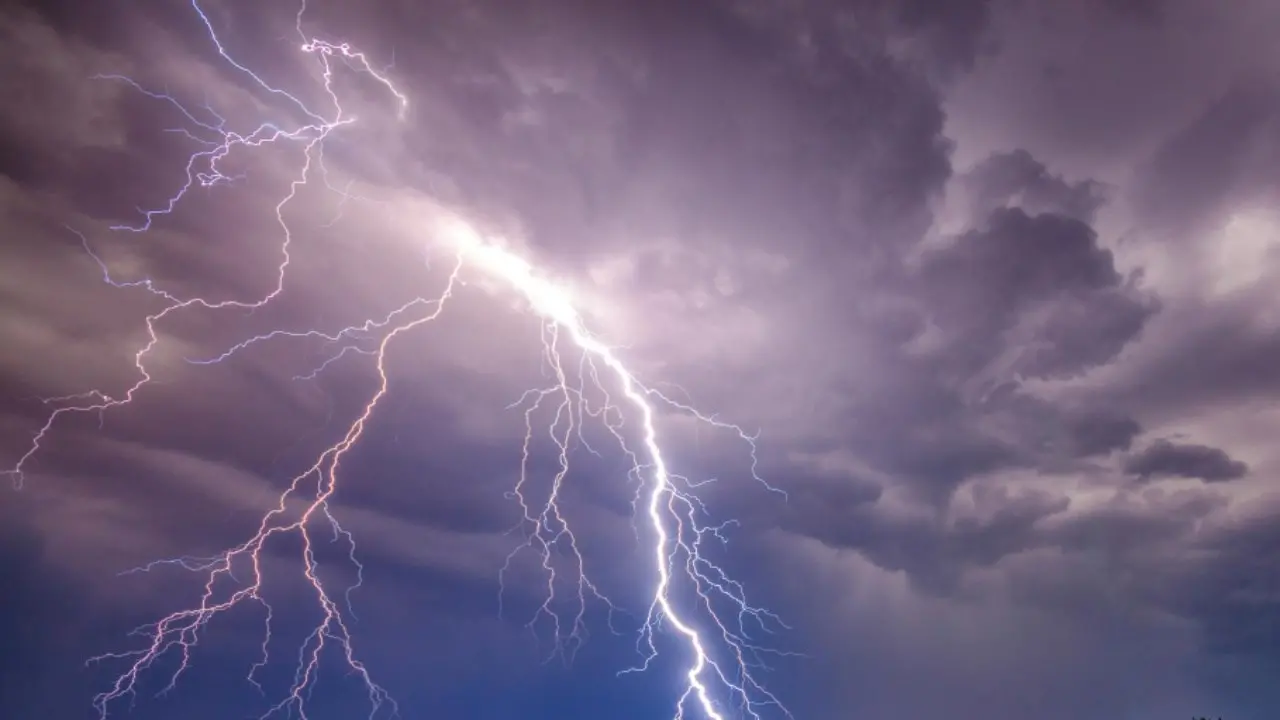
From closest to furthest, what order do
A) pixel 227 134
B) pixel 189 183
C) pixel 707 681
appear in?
pixel 227 134 < pixel 189 183 < pixel 707 681

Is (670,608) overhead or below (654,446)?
below

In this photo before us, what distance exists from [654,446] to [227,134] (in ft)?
41.6

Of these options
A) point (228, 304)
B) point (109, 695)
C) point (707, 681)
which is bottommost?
point (109, 695)

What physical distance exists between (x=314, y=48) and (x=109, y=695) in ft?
53.0

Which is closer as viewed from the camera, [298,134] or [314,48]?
[314,48]

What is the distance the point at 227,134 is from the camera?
14.0 metres

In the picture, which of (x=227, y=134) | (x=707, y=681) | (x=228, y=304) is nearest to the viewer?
(x=227, y=134)

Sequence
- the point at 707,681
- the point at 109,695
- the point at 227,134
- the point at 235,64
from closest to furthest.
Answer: the point at 235,64, the point at 227,134, the point at 109,695, the point at 707,681

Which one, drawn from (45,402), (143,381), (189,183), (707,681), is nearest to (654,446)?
(707,681)

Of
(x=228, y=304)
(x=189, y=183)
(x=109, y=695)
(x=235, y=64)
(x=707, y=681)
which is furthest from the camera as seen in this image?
(x=707, y=681)

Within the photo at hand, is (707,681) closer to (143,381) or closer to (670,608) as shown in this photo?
(670,608)

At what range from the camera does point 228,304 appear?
1744 cm

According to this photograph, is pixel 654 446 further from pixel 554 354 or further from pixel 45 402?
pixel 45 402

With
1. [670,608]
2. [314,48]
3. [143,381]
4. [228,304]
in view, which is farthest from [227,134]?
[670,608]
